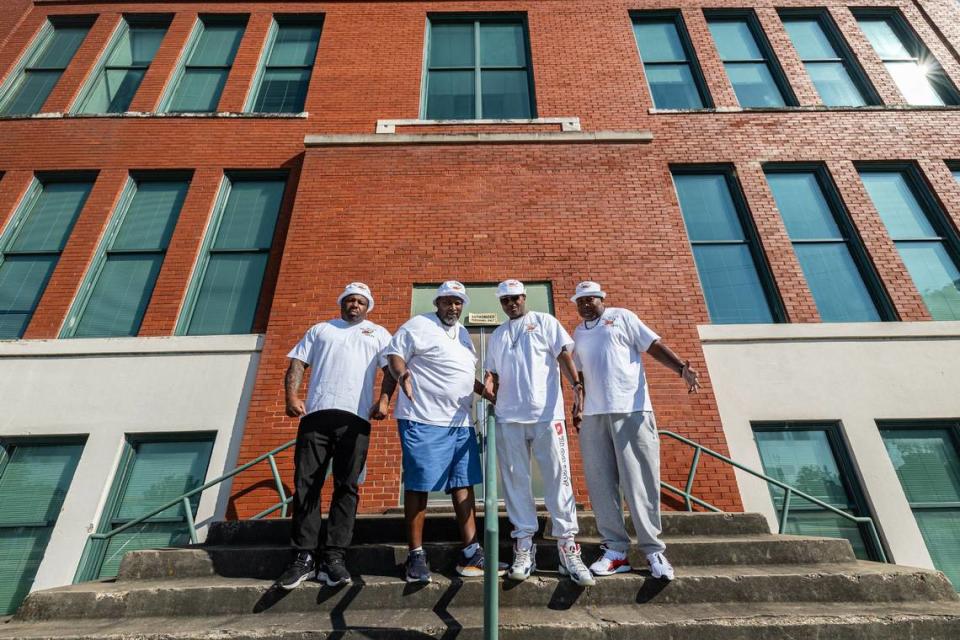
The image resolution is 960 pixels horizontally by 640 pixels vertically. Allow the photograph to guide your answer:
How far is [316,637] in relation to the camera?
8.71 ft

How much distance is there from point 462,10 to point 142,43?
6322 millimetres

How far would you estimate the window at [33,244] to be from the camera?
677 centimetres

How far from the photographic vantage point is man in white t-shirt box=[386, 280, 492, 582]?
3.11 m

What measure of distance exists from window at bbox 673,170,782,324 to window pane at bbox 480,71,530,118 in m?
2.97

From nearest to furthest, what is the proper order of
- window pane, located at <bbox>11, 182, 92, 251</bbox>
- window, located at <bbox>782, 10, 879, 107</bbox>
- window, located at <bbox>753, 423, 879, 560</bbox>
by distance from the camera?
window, located at <bbox>753, 423, 879, 560</bbox> < window pane, located at <bbox>11, 182, 92, 251</bbox> < window, located at <bbox>782, 10, 879, 107</bbox>

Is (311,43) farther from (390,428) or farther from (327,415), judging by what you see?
(327,415)

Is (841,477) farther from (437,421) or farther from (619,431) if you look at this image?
(437,421)

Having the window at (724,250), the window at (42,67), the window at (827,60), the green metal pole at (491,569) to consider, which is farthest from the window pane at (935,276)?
the window at (42,67)

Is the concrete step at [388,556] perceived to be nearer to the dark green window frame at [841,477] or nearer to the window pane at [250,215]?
the dark green window frame at [841,477]

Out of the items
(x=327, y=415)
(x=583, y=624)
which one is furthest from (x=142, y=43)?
(x=583, y=624)

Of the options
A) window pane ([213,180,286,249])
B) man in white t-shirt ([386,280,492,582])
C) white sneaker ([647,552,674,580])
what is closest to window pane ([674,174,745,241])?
man in white t-shirt ([386,280,492,582])

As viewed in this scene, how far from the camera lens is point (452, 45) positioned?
9.43 m

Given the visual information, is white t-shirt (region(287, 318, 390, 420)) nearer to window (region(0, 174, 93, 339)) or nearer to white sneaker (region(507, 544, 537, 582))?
white sneaker (region(507, 544, 537, 582))

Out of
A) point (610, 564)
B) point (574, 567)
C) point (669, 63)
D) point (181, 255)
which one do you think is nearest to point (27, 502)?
point (181, 255)
